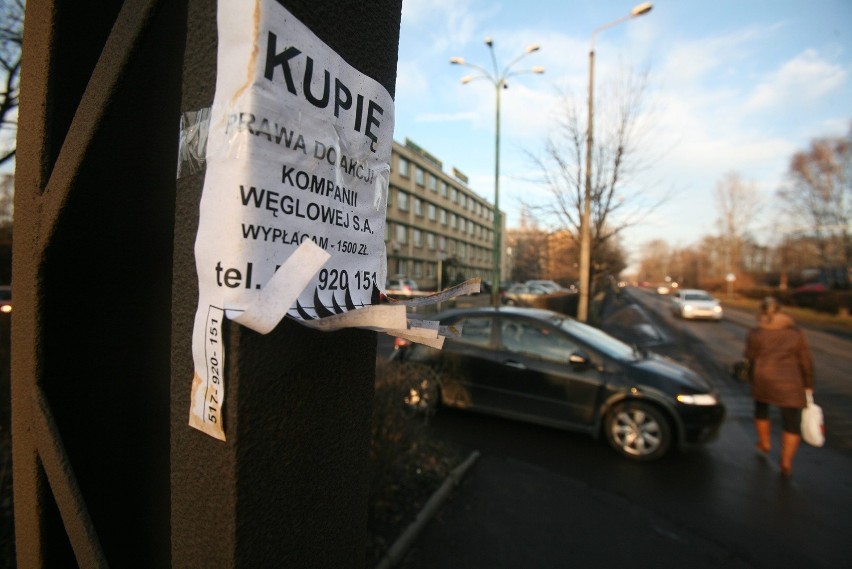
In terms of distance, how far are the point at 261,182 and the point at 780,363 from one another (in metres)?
5.63

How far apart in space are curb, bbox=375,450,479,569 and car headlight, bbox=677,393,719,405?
2396 millimetres

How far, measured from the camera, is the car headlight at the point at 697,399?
14.9 feet

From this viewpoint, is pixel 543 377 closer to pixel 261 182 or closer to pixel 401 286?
pixel 261 182

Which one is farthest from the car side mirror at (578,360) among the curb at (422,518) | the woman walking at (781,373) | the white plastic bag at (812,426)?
the white plastic bag at (812,426)

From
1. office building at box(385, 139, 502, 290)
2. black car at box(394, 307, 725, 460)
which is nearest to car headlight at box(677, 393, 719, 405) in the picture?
black car at box(394, 307, 725, 460)

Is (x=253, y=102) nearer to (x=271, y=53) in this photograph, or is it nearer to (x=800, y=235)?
(x=271, y=53)

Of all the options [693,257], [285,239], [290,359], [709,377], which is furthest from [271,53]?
[693,257]

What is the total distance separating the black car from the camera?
457 cm

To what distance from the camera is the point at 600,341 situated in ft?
17.5

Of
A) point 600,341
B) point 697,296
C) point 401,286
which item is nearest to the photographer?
point 600,341

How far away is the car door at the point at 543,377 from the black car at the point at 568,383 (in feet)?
0.04

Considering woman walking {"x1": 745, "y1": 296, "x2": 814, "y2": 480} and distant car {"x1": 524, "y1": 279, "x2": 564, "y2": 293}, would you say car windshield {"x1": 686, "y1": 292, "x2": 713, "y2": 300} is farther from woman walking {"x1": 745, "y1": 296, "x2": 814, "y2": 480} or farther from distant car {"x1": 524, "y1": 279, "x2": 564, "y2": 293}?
woman walking {"x1": 745, "y1": 296, "x2": 814, "y2": 480}

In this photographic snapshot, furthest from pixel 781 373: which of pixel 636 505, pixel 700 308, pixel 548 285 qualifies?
pixel 548 285

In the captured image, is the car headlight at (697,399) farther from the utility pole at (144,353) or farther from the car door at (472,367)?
the utility pole at (144,353)
